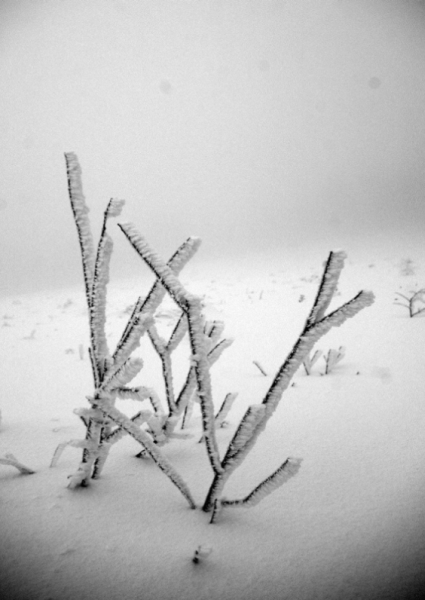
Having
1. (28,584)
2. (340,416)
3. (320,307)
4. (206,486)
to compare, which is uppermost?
(320,307)

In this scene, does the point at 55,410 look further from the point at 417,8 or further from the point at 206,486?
the point at 417,8

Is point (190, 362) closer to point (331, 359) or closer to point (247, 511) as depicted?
point (247, 511)

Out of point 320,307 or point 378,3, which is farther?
point 378,3

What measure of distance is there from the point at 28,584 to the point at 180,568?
18 cm

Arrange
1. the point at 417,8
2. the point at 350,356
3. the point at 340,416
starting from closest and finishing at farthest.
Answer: the point at 340,416 < the point at 350,356 < the point at 417,8

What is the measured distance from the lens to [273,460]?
676 mm

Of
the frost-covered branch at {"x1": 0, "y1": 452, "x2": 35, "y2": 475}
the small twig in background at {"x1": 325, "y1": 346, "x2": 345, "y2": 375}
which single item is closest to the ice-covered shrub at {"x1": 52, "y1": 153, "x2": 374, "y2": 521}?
the frost-covered branch at {"x1": 0, "y1": 452, "x2": 35, "y2": 475}

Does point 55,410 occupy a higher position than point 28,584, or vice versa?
point 55,410

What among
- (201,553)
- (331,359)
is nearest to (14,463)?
(201,553)

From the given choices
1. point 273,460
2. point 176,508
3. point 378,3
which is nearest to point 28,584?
point 176,508

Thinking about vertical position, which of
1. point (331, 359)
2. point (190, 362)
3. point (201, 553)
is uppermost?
point (331, 359)

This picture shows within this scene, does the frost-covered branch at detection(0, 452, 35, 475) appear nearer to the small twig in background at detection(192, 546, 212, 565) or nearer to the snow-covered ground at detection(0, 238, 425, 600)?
the snow-covered ground at detection(0, 238, 425, 600)

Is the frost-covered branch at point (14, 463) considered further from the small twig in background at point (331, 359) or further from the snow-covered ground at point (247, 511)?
the small twig in background at point (331, 359)

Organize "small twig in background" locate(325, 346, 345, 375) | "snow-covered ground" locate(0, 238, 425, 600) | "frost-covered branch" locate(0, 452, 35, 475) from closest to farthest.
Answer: "snow-covered ground" locate(0, 238, 425, 600) → "frost-covered branch" locate(0, 452, 35, 475) → "small twig in background" locate(325, 346, 345, 375)
